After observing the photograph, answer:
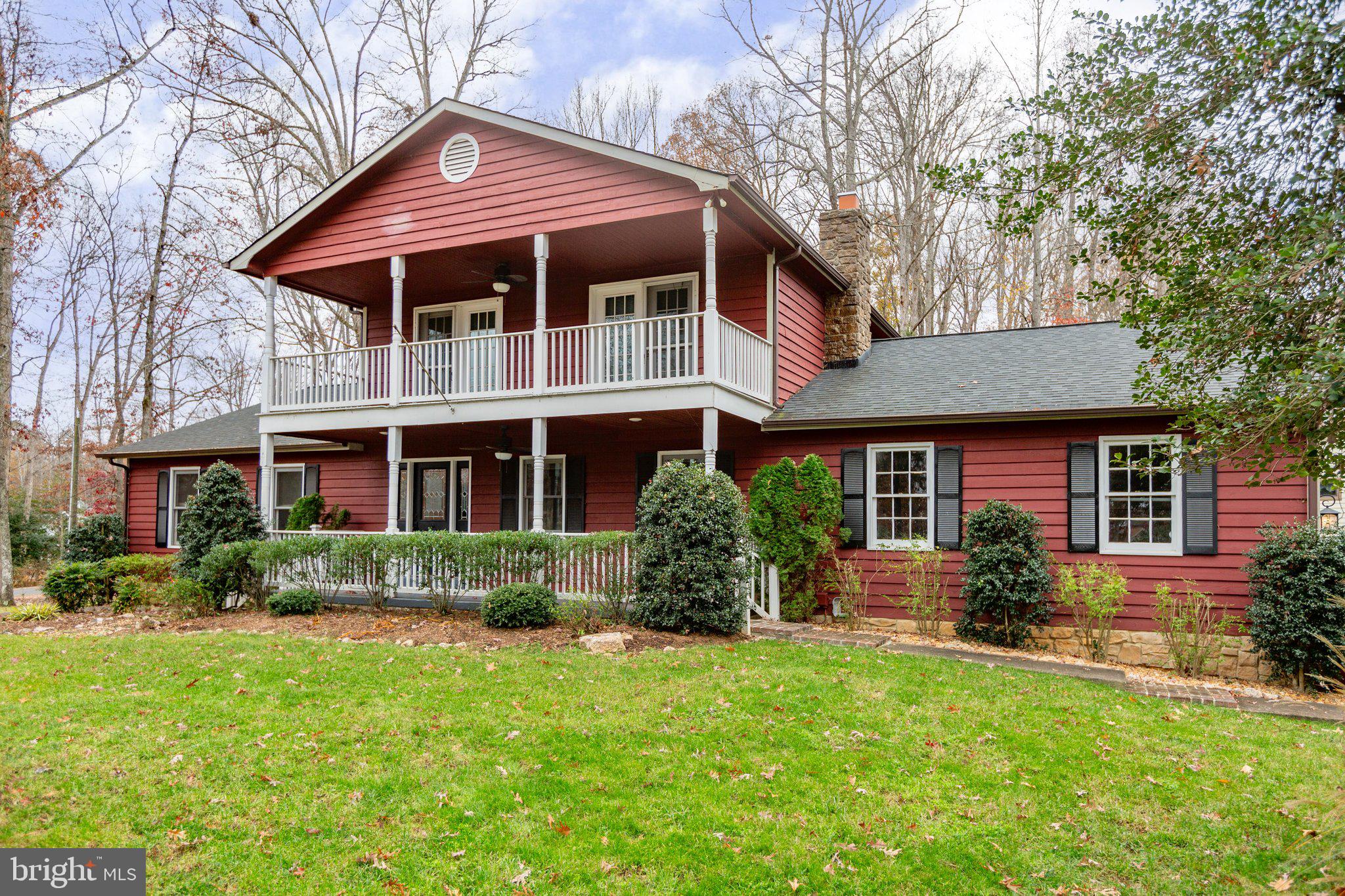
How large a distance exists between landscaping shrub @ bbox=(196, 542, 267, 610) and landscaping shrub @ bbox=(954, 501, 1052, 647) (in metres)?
9.34

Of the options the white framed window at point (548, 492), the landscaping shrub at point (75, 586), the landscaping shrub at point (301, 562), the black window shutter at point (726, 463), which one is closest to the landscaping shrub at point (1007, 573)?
the black window shutter at point (726, 463)

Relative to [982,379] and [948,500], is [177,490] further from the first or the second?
[982,379]

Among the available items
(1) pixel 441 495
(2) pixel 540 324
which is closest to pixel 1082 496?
(2) pixel 540 324

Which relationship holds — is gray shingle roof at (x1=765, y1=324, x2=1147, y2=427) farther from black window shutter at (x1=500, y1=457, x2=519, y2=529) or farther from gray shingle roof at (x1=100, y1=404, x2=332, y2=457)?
gray shingle roof at (x1=100, y1=404, x2=332, y2=457)

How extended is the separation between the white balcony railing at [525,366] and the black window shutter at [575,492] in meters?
1.90

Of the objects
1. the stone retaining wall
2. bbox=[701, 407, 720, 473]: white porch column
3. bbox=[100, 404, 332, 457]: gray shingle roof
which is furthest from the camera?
bbox=[100, 404, 332, 457]: gray shingle roof

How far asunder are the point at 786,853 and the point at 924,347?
Answer: 11.0 meters

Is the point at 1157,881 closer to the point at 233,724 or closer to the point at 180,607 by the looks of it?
the point at 233,724

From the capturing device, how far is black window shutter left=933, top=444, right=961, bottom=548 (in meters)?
10.6

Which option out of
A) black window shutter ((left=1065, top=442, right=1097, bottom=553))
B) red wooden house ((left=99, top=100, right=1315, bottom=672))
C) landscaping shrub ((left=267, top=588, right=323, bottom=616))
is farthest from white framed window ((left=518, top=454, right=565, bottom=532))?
black window shutter ((left=1065, top=442, right=1097, bottom=553))

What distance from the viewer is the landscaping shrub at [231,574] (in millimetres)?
10836

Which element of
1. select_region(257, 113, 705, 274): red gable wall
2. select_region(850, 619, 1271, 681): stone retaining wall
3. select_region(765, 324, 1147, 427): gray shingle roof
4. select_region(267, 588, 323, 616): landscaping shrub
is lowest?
select_region(850, 619, 1271, 681): stone retaining wall

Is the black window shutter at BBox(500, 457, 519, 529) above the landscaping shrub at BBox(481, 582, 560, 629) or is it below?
above

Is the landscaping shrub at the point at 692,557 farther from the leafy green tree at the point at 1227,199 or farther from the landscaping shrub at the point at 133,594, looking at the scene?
the landscaping shrub at the point at 133,594
